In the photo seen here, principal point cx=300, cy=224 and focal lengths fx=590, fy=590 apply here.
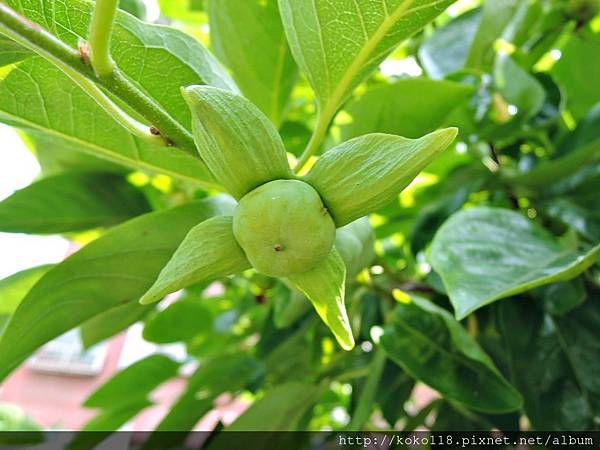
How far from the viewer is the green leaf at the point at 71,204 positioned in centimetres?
66

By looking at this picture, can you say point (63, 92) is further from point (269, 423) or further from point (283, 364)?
point (283, 364)

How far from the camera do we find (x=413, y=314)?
2.02 feet

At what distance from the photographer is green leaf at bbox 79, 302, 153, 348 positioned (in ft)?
2.19

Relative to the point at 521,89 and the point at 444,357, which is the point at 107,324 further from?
the point at 521,89

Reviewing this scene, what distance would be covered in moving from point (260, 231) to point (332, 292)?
0.20ft

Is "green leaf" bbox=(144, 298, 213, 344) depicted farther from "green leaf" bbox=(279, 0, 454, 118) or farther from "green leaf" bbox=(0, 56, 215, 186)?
"green leaf" bbox=(279, 0, 454, 118)

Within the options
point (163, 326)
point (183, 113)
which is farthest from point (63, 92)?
point (163, 326)

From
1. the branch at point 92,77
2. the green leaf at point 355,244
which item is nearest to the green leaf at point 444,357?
the green leaf at point 355,244

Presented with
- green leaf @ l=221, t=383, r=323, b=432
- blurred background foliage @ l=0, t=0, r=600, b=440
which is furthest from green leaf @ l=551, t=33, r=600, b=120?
green leaf @ l=221, t=383, r=323, b=432

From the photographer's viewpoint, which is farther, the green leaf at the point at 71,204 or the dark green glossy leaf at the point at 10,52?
the green leaf at the point at 71,204

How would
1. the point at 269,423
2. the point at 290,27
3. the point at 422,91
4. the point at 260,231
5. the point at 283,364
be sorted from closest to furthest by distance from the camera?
1. the point at 260,231
2. the point at 290,27
3. the point at 422,91
4. the point at 269,423
5. the point at 283,364

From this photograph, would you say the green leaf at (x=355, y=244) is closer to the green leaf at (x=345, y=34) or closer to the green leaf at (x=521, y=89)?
the green leaf at (x=345, y=34)

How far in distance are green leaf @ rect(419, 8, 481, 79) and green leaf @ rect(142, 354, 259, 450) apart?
1.53ft

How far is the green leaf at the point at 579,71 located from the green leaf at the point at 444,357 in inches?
15.5
